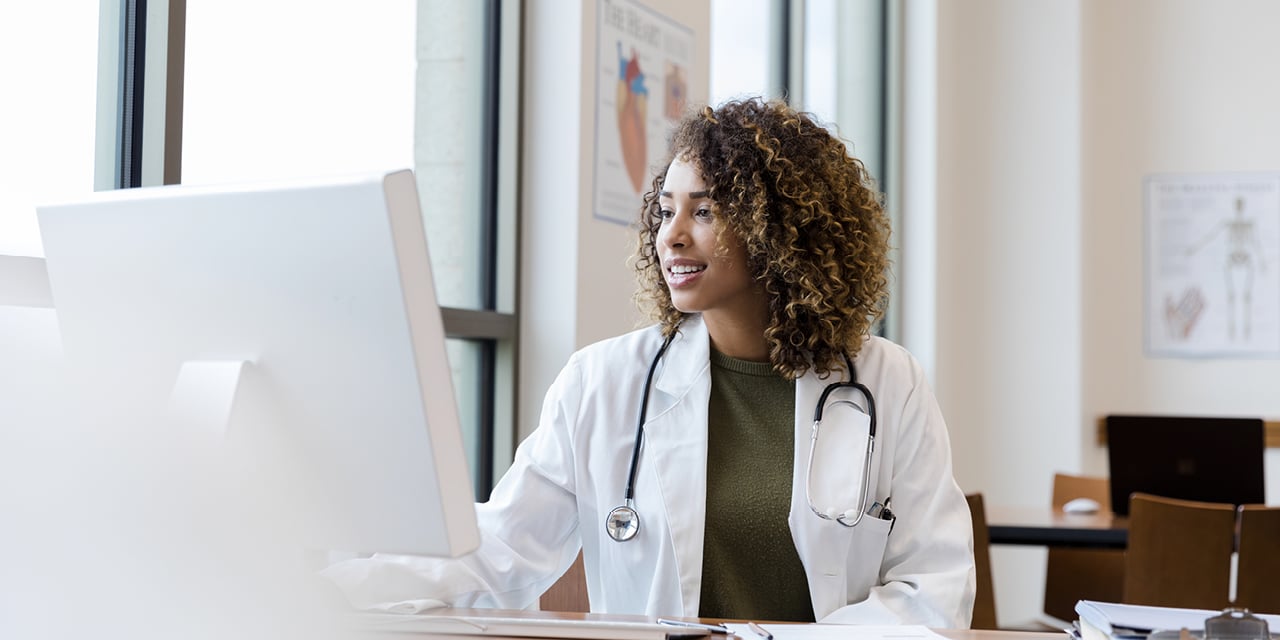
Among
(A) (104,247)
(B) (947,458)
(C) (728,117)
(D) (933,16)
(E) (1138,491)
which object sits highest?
(D) (933,16)

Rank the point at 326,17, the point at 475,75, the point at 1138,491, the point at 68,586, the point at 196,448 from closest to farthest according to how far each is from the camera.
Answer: the point at 68,586 → the point at 196,448 → the point at 326,17 → the point at 475,75 → the point at 1138,491

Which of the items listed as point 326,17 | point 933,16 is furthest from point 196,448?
point 933,16

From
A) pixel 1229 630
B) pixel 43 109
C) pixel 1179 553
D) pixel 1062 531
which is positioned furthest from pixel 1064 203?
pixel 1229 630

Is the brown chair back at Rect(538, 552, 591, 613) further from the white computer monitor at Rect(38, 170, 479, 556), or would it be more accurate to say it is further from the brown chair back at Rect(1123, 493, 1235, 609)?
the brown chair back at Rect(1123, 493, 1235, 609)

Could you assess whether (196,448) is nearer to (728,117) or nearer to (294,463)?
(294,463)

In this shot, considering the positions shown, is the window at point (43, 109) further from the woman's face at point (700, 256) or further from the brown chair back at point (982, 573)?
the brown chair back at point (982, 573)

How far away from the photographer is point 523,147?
2814 mm

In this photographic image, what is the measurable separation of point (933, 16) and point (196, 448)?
15.5 ft

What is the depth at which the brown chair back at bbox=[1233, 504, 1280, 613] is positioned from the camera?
2.60 m

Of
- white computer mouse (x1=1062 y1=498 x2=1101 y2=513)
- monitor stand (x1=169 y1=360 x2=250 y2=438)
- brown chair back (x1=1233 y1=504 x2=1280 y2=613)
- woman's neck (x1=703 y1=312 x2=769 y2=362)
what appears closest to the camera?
monitor stand (x1=169 y1=360 x2=250 y2=438)

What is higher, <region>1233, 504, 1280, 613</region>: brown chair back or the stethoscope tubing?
the stethoscope tubing

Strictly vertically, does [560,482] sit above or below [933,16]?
below

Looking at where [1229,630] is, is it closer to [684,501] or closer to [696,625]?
[696,625]

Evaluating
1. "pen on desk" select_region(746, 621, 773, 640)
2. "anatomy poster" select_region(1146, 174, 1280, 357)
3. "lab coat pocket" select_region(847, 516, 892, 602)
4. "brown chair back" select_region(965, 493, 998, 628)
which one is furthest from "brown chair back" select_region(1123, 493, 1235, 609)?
"anatomy poster" select_region(1146, 174, 1280, 357)
